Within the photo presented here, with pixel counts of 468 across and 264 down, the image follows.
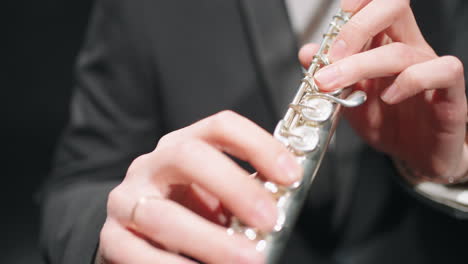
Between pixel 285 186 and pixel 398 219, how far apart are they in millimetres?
500

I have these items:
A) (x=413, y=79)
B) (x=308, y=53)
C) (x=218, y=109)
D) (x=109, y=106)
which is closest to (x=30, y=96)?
(x=109, y=106)

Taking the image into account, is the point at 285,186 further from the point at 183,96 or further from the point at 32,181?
the point at 32,181

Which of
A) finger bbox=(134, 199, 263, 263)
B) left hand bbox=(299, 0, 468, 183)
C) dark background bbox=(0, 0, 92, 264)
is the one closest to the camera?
finger bbox=(134, 199, 263, 263)

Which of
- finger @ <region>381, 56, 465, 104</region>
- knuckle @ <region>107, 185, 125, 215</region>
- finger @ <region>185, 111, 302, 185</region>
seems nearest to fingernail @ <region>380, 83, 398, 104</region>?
finger @ <region>381, 56, 465, 104</region>

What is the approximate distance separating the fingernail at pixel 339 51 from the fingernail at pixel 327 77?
3 centimetres

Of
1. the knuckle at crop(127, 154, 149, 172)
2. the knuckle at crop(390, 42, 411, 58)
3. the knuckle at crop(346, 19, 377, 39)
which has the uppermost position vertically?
the knuckle at crop(346, 19, 377, 39)

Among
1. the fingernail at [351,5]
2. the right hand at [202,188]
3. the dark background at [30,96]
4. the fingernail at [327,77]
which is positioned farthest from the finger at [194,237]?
the dark background at [30,96]

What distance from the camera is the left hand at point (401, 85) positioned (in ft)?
1.08

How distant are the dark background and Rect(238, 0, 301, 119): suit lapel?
2.29ft

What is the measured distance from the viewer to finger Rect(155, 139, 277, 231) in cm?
23

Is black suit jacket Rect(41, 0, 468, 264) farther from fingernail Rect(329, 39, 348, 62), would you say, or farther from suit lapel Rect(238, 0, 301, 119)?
fingernail Rect(329, 39, 348, 62)

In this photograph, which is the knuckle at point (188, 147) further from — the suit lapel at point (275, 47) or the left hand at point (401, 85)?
the suit lapel at point (275, 47)

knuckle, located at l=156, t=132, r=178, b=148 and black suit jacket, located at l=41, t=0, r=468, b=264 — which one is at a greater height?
knuckle, located at l=156, t=132, r=178, b=148

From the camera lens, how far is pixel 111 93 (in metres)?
0.63
